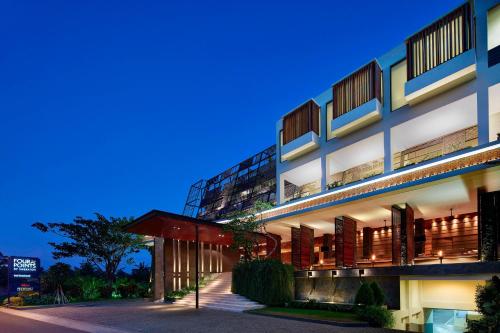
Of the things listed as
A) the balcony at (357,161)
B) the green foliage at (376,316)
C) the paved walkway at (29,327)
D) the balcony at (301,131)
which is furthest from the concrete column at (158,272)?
the green foliage at (376,316)

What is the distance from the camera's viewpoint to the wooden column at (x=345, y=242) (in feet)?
68.6

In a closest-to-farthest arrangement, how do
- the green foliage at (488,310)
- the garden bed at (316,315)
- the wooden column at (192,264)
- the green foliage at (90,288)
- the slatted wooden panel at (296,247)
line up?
1. the green foliage at (488,310)
2. the garden bed at (316,315)
3. the slatted wooden panel at (296,247)
4. the wooden column at (192,264)
5. the green foliage at (90,288)

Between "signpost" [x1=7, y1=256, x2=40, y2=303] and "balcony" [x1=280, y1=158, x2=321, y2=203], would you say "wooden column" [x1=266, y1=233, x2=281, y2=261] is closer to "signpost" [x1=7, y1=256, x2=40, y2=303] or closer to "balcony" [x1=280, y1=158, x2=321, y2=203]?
"balcony" [x1=280, y1=158, x2=321, y2=203]

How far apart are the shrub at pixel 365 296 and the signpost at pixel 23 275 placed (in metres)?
20.5

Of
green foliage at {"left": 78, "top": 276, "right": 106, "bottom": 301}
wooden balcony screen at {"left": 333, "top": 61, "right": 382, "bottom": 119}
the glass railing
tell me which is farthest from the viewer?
green foliage at {"left": 78, "top": 276, "right": 106, "bottom": 301}

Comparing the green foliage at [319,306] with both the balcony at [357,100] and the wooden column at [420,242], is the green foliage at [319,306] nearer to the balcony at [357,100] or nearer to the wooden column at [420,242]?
the wooden column at [420,242]

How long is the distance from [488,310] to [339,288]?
7.60 meters

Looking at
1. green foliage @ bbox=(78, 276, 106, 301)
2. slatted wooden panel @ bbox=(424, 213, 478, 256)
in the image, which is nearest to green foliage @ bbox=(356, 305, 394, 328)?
slatted wooden panel @ bbox=(424, 213, 478, 256)

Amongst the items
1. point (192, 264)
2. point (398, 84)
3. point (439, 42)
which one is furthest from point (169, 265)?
point (439, 42)

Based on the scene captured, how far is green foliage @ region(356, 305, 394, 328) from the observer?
13.4 m

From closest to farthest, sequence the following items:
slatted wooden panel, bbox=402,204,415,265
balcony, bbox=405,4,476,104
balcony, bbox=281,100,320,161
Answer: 1. balcony, bbox=405,4,476,104
2. slatted wooden panel, bbox=402,204,415,265
3. balcony, bbox=281,100,320,161

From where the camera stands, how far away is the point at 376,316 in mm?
13438

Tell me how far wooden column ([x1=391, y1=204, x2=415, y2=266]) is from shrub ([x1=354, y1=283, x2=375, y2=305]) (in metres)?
4.01

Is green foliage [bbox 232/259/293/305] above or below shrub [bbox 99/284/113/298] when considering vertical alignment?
above
